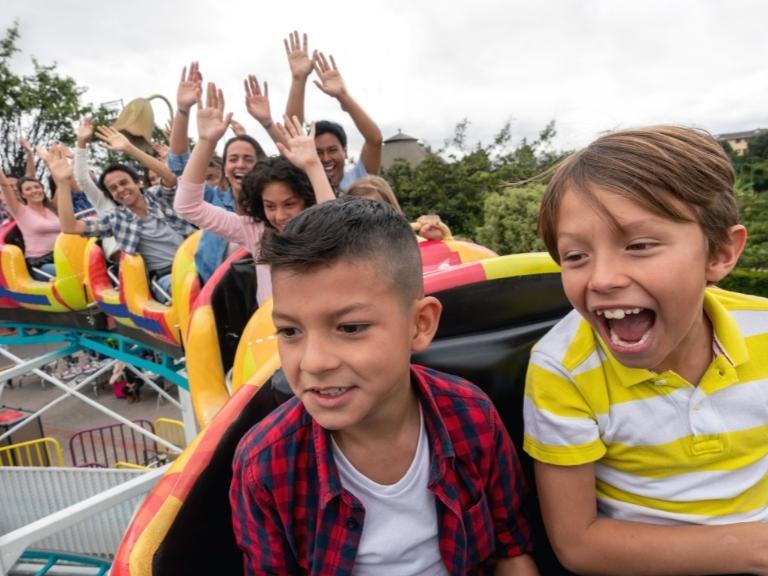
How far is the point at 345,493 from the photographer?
2.39ft

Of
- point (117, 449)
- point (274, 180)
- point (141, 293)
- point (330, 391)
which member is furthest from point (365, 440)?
point (117, 449)

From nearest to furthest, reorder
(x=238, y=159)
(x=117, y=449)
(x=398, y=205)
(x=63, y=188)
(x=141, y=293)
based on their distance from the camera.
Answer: (x=398, y=205)
(x=238, y=159)
(x=141, y=293)
(x=63, y=188)
(x=117, y=449)

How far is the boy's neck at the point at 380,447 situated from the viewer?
0.77 metres

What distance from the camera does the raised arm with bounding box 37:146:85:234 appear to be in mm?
3167

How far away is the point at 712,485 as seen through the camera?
2.46 ft

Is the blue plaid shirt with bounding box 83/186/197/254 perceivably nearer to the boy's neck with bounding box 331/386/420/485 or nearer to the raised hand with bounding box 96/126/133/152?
the raised hand with bounding box 96/126/133/152

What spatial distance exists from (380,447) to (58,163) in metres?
3.23

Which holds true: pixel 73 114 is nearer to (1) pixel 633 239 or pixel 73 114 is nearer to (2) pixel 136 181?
(2) pixel 136 181

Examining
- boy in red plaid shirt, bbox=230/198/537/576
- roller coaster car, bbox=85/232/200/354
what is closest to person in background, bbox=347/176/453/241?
boy in red plaid shirt, bbox=230/198/537/576

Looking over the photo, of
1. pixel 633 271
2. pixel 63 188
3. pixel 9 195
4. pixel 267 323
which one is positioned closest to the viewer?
pixel 633 271

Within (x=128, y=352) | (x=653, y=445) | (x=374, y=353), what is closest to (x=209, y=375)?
(x=374, y=353)

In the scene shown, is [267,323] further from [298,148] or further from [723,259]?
[723,259]

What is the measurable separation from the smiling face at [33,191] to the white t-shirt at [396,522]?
4242 millimetres

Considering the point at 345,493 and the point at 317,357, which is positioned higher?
the point at 317,357
